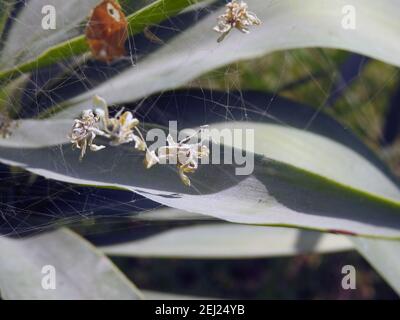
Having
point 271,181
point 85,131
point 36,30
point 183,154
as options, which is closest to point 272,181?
point 271,181

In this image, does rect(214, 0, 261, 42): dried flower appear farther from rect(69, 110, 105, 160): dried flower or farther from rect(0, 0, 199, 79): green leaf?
rect(69, 110, 105, 160): dried flower

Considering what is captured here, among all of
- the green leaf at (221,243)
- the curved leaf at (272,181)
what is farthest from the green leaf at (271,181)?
the green leaf at (221,243)

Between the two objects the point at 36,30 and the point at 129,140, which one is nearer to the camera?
the point at 129,140

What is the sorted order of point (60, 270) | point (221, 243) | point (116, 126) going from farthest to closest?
point (221, 243), point (60, 270), point (116, 126)

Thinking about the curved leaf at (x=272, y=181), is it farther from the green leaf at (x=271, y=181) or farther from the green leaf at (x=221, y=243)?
the green leaf at (x=221, y=243)

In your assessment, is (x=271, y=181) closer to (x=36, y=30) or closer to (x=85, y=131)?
(x=85, y=131)

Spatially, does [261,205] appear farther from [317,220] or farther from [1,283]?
[1,283]
